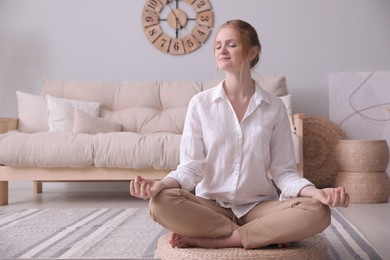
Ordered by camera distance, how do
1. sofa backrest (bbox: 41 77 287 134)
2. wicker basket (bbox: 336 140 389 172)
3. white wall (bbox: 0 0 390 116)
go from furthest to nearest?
white wall (bbox: 0 0 390 116)
sofa backrest (bbox: 41 77 287 134)
wicker basket (bbox: 336 140 389 172)

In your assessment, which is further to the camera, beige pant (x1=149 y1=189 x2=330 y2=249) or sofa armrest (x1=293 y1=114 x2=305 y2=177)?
sofa armrest (x1=293 y1=114 x2=305 y2=177)

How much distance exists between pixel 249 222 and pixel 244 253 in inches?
5.4

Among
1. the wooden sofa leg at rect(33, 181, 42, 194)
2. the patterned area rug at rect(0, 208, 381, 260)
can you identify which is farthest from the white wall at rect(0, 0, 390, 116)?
the patterned area rug at rect(0, 208, 381, 260)

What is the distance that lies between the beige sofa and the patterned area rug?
28 centimetres

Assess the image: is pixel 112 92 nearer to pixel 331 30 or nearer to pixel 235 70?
pixel 331 30

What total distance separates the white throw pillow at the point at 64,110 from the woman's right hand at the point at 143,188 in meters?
2.09

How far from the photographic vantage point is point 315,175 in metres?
3.55

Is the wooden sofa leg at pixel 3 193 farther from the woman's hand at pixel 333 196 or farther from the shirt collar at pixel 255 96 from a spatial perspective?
the woman's hand at pixel 333 196

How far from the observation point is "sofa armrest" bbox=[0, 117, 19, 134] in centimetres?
305

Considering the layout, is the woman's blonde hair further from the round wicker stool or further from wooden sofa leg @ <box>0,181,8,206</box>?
wooden sofa leg @ <box>0,181,8,206</box>

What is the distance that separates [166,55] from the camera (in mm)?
3855

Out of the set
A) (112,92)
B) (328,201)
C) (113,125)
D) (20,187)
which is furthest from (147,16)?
(328,201)

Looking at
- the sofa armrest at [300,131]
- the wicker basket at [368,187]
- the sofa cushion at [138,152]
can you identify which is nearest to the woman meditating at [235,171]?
the sofa cushion at [138,152]

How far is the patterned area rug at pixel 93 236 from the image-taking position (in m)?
1.67
